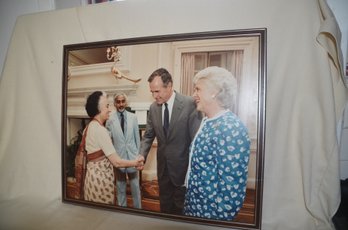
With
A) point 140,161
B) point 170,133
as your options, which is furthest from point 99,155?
point 170,133

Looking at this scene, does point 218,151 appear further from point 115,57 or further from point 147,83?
point 115,57

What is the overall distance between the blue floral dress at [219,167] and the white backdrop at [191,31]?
100mm

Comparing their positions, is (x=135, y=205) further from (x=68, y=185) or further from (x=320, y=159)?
(x=320, y=159)

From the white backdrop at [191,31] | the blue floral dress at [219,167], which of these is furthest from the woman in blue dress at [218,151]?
the white backdrop at [191,31]

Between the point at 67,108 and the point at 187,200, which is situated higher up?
the point at 67,108

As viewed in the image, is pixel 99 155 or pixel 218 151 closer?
pixel 218 151

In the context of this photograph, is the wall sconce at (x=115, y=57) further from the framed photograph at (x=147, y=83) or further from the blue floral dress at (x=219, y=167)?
the blue floral dress at (x=219, y=167)

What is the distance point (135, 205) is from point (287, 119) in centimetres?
72

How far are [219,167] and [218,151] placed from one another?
6 centimetres

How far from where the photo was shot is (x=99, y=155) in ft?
2.82

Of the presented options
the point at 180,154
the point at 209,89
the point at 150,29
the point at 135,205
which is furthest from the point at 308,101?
the point at 135,205

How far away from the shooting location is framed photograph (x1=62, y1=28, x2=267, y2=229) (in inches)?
27.5

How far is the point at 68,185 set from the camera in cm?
92

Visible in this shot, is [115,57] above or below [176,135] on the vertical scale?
above
